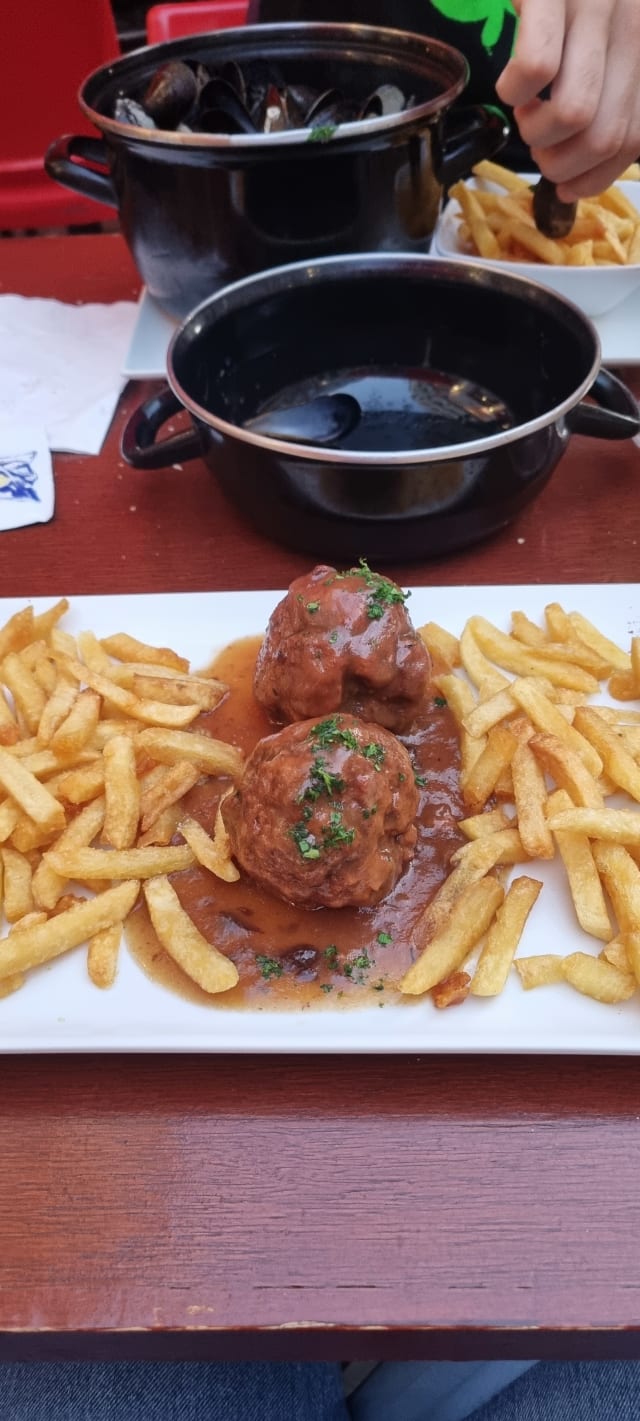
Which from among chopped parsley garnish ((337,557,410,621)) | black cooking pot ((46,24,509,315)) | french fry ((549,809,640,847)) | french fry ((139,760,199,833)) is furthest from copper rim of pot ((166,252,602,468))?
french fry ((549,809,640,847))

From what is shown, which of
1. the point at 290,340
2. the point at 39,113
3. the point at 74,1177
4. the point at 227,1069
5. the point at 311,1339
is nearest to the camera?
the point at 311,1339

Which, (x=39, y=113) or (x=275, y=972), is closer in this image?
(x=275, y=972)

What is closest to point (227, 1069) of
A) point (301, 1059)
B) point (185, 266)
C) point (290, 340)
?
point (301, 1059)

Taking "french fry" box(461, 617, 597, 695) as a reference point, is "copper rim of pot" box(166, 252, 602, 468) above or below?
above

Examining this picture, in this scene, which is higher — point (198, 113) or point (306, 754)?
point (198, 113)

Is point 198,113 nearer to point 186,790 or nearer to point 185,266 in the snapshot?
point 185,266

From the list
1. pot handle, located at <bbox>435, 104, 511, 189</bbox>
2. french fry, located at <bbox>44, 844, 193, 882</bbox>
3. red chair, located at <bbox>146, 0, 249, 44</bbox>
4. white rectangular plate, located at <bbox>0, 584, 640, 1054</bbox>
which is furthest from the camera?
red chair, located at <bbox>146, 0, 249, 44</bbox>

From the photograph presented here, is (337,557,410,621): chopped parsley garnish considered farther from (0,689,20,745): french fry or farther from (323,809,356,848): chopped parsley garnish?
(0,689,20,745): french fry

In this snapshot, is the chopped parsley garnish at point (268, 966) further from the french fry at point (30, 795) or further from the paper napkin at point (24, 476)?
the paper napkin at point (24, 476)
